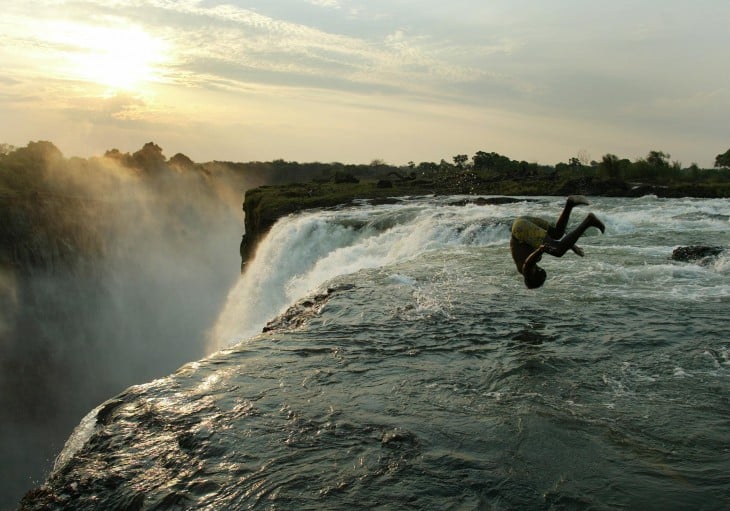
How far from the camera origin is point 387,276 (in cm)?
1191

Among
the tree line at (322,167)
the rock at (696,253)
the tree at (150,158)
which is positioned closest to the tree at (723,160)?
the tree line at (322,167)

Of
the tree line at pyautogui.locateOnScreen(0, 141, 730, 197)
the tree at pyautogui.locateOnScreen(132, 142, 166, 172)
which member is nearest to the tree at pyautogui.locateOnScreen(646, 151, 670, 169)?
the tree line at pyautogui.locateOnScreen(0, 141, 730, 197)

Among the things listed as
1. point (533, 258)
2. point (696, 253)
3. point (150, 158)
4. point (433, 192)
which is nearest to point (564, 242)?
point (533, 258)

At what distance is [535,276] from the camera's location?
6.73 m

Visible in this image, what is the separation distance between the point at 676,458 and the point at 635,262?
29.0 feet

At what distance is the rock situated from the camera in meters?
12.2

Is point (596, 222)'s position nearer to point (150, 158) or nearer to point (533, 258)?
point (533, 258)

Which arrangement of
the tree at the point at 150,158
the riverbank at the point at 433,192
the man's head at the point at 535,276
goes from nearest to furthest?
the man's head at the point at 535,276, the riverbank at the point at 433,192, the tree at the point at 150,158

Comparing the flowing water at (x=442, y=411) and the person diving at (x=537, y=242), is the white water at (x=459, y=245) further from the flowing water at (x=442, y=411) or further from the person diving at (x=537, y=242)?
the person diving at (x=537, y=242)

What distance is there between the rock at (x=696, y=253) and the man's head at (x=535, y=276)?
24.1 feet

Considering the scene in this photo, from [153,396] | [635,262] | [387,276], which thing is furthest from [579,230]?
[635,262]

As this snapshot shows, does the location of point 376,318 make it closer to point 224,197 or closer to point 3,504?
point 3,504

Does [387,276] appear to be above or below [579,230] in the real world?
below

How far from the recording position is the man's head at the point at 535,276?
21.8 ft
